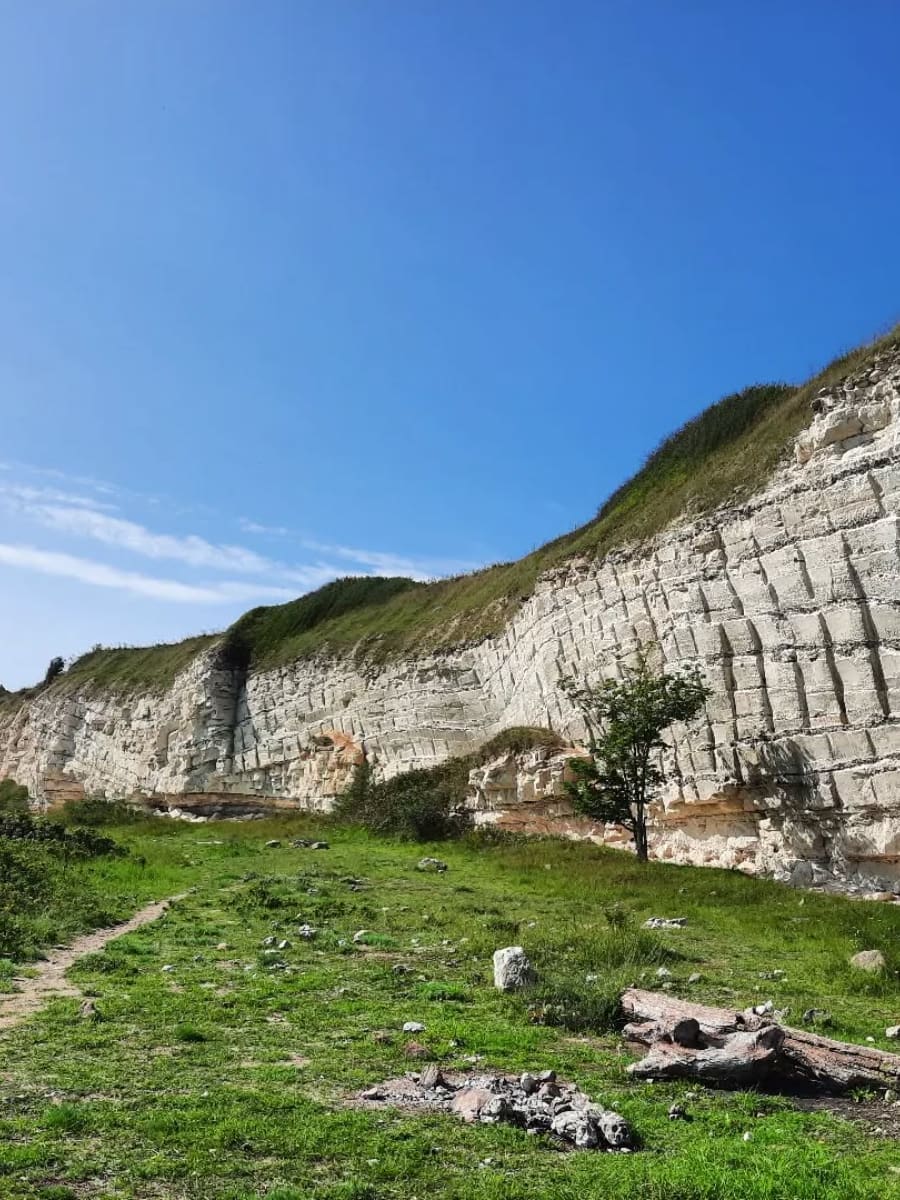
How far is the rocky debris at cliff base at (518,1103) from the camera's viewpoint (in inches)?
251

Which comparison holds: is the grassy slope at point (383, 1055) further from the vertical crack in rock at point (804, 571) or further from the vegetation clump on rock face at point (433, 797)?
the vegetation clump on rock face at point (433, 797)

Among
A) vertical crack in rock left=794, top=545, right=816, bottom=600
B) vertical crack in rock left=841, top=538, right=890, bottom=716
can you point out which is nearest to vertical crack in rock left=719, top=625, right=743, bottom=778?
vertical crack in rock left=794, top=545, right=816, bottom=600

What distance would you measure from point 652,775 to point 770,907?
7.49 meters

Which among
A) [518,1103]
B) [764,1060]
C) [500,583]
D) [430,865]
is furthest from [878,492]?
[500,583]

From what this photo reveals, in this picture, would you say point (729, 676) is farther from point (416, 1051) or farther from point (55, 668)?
point (55, 668)

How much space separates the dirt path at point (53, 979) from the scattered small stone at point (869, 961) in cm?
1106

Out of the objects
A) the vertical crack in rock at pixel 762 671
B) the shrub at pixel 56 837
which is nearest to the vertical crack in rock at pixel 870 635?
the vertical crack in rock at pixel 762 671

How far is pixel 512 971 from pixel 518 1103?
4.36 metres

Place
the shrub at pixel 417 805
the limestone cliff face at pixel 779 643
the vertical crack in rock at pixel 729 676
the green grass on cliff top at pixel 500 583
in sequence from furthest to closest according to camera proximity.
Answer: the shrub at pixel 417 805, the green grass on cliff top at pixel 500 583, the vertical crack in rock at pixel 729 676, the limestone cliff face at pixel 779 643

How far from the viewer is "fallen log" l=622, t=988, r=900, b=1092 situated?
25.3 feet

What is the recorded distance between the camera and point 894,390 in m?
Answer: 22.3

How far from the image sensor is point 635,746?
25.2 metres

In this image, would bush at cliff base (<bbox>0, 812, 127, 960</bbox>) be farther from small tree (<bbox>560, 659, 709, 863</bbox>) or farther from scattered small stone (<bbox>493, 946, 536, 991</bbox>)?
small tree (<bbox>560, 659, 709, 863</bbox>)

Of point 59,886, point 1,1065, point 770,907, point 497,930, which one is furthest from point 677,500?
point 1,1065
